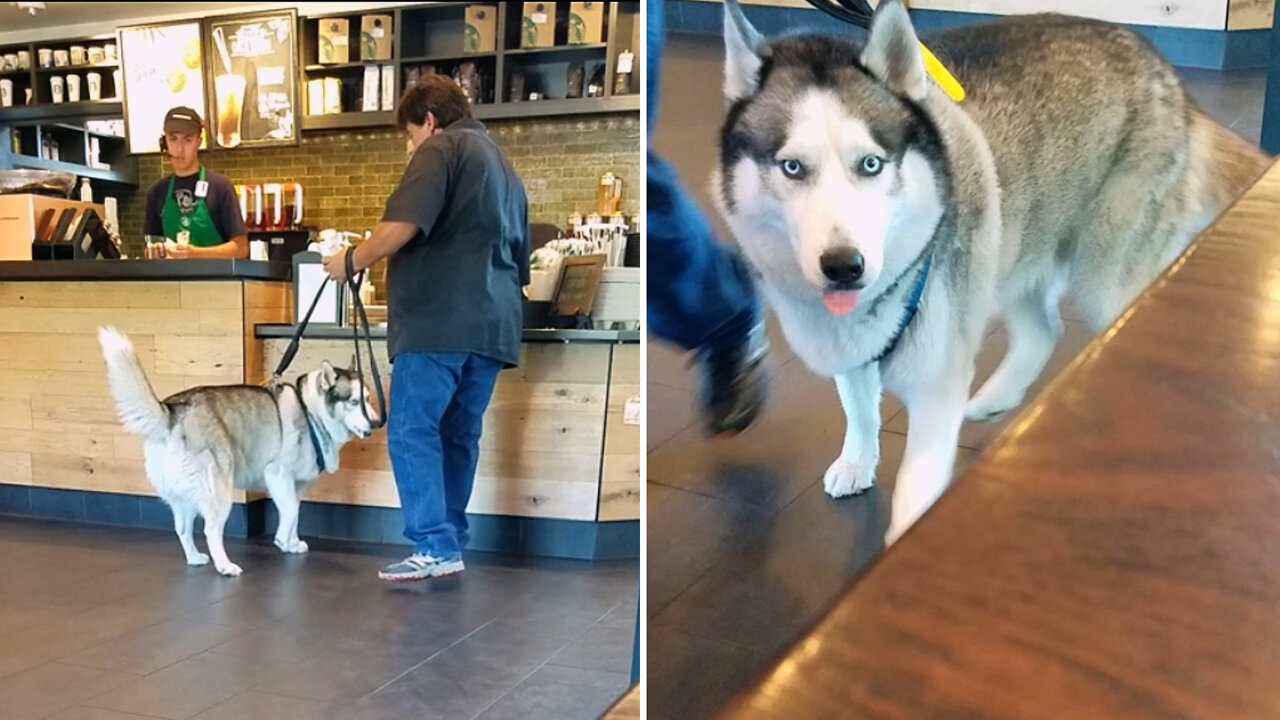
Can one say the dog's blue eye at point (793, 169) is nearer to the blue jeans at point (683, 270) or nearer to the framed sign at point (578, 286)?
the blue jeans at point (683, 270)

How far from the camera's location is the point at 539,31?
173 inches

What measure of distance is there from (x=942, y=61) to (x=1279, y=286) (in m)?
0.60

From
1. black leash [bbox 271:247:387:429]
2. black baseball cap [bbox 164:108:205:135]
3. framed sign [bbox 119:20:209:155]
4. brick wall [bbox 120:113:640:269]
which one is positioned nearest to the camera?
black leash [bbox 271:247:387:429]

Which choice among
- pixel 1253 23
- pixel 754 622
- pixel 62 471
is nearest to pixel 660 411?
pixel 754 622

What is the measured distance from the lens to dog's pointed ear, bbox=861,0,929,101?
3.03 feet

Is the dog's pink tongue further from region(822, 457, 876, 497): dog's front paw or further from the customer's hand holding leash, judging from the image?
the customer's hand holding leash

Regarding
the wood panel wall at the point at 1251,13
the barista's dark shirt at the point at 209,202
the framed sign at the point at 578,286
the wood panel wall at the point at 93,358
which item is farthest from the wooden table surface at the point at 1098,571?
the barista's dark shirt at the point at 209,202

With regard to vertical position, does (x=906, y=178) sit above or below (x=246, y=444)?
above

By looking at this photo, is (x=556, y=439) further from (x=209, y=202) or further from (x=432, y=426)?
(x=209, y=202)

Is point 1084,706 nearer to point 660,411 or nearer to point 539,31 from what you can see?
point 660,411

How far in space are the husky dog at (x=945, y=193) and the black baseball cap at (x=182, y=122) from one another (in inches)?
125

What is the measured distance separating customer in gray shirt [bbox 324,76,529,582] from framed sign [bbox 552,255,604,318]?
40 cm

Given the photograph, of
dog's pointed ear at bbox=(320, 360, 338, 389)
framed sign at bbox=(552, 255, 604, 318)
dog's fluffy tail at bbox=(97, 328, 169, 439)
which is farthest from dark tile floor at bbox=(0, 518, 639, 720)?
framed sign at bbox=(552, 255, 604, 318)

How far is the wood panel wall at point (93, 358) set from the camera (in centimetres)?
307
